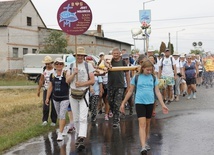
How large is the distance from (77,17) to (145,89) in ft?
8.47

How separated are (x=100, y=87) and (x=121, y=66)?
1206 mm

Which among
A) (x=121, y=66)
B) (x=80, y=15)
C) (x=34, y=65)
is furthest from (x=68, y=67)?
(x=34, y=65)

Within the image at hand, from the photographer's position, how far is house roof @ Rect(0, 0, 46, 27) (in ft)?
136

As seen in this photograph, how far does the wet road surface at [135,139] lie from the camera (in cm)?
718

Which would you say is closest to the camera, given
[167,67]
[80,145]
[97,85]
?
[80,145]

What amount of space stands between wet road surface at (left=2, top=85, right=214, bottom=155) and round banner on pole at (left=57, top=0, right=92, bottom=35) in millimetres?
2380

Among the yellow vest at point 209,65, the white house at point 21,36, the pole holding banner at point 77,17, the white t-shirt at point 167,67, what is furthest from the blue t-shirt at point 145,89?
the white house at point 21,36

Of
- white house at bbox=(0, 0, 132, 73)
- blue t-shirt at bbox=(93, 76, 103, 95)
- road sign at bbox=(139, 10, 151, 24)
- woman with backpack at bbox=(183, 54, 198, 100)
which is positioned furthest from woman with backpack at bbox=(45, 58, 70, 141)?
white house at bbox=(0, 0, 132, 73)

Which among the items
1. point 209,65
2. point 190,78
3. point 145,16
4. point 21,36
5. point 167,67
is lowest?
point 190,78

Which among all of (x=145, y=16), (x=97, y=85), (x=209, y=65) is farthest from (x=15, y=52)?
(x=97, y=85)

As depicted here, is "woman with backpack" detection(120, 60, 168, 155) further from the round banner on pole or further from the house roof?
the house roof

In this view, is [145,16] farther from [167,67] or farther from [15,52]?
[15,52]

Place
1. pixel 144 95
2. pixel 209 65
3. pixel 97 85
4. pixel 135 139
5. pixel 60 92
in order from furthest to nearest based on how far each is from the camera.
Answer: pixel 209 65 → pixel 97 85 → pixel 60 92 → pixel 135 139 → pixel 144 95

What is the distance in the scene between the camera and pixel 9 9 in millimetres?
43406
